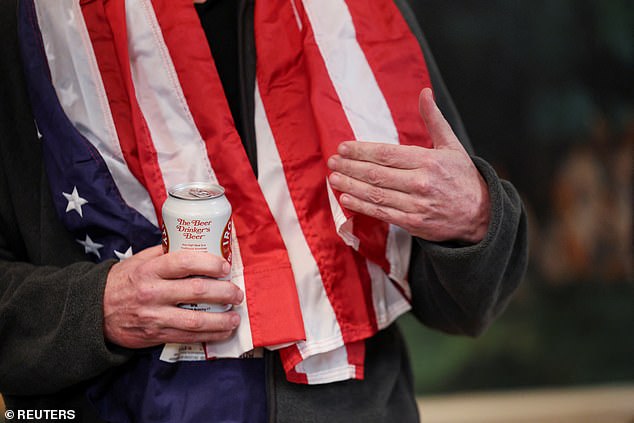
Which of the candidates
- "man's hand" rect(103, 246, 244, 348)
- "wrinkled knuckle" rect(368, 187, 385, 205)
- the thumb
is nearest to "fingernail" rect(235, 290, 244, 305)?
"man's hand" rect(103, 246, 244, 348)

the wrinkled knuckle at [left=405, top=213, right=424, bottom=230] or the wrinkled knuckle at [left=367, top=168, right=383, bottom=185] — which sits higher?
the wrinkled knuckle at [left=367, top=168, right=383, bottom=185]

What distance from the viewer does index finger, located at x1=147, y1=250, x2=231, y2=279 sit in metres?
0.89

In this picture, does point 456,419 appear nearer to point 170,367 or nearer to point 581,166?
point 581,166

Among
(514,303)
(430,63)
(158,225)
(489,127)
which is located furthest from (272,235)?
(514,303)

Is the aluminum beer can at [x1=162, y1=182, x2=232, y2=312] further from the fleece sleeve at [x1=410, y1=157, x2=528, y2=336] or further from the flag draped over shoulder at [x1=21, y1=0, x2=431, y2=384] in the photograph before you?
the fleece sleeve at [x1=410, y1=157, x2=528, y2=336]

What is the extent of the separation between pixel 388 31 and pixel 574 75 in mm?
1274

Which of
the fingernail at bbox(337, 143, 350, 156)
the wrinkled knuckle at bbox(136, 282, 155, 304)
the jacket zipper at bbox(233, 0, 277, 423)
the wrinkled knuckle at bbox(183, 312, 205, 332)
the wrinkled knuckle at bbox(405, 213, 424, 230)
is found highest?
the jacket zipper at bbox(233, 0, 277, 423)

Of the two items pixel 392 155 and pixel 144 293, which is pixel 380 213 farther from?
pixel 144 293

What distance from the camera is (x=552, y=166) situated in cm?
224

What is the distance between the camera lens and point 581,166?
2.25 meters

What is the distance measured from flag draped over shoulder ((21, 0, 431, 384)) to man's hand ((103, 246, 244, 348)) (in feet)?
0.17

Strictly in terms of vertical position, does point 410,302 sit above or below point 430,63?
below

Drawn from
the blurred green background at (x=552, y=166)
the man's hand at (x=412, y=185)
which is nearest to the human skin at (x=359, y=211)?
the man's hand at (x=412, y=185)

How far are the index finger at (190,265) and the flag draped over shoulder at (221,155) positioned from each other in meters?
0.10
